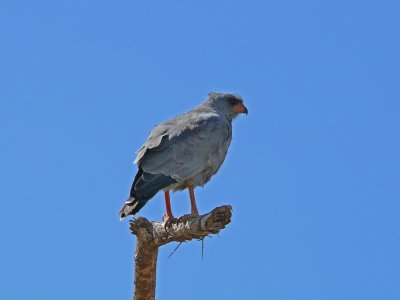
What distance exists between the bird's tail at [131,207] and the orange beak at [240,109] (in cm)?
311

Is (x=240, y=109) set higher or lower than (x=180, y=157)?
higher

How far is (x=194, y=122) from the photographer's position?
35.3 feet

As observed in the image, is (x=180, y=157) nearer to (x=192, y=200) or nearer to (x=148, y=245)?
(x=192, y=200)

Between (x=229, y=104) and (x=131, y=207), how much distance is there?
3.21 meters

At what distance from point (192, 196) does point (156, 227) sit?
1.08m

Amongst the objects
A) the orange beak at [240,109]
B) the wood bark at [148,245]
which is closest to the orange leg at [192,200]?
the wood bark at [148,245]

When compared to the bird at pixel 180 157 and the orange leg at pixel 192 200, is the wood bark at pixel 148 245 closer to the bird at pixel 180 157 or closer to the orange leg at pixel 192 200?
the bird at pixel 180 157

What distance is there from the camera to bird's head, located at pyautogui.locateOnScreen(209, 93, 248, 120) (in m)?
12.0

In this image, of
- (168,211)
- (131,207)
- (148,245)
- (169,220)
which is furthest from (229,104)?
(148,245)

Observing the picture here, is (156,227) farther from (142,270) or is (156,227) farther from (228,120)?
(228,120)

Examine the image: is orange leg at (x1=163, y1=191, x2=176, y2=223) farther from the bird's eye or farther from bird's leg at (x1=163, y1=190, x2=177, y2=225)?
the bird's eye

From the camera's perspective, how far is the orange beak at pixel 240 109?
12.2 metres

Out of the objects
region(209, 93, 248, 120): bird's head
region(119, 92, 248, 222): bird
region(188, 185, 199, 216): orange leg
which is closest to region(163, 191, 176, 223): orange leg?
region(119, 92, 248, 222): bird

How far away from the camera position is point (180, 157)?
10211 millimetres
